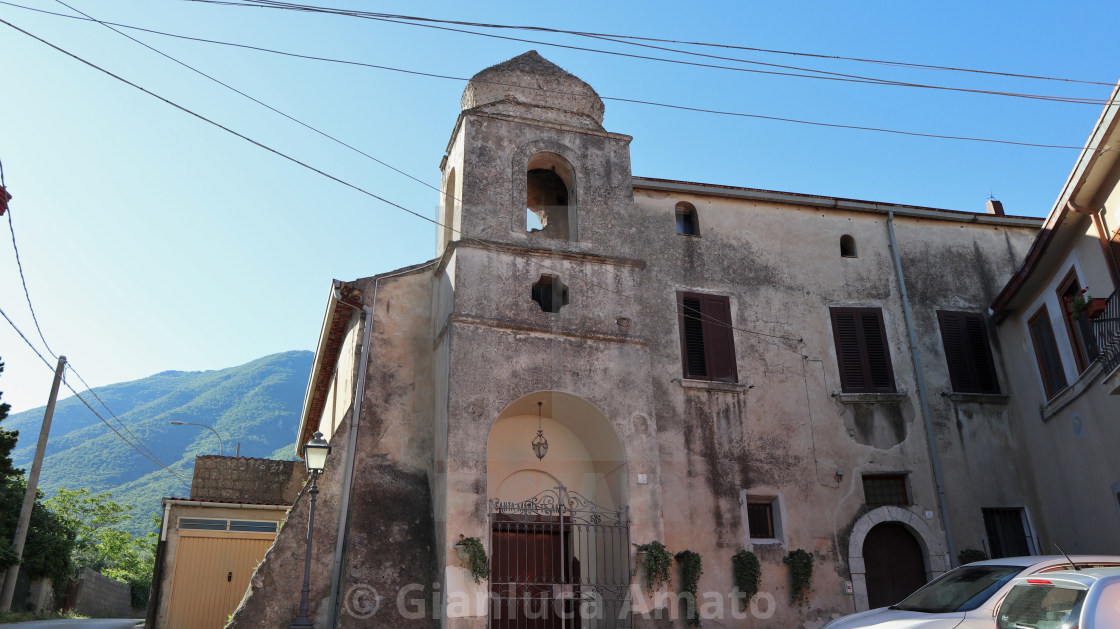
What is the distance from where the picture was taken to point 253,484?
18938mm

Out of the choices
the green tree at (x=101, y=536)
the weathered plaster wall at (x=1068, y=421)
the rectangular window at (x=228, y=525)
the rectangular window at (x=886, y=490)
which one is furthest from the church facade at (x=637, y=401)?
the green tree at (x=101, y=536)

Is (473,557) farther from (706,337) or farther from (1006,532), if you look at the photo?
(1006,532)

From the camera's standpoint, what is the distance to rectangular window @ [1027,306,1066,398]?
14.5 meters

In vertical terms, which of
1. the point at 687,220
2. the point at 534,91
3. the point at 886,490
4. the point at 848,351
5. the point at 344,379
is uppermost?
the point at 534,91

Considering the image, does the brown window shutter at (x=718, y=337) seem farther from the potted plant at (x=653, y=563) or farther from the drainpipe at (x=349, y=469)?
the drainpipe at (x=349, y=469)

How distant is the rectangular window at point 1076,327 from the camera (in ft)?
43.2

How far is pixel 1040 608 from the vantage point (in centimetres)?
679

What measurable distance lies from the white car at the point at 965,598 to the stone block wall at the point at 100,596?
27544 millimetres

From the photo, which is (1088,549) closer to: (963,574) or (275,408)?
(963,574)

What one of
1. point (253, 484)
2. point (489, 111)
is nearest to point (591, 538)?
point (489, 111)

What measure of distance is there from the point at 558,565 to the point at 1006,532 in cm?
833

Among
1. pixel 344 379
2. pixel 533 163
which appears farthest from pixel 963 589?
pixel 344 379

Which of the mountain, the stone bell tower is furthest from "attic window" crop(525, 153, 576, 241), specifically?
the mountain

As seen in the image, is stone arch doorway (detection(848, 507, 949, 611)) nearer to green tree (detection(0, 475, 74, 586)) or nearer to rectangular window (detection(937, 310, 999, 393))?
rectangular window (detection(937, 310, 999, 393))
